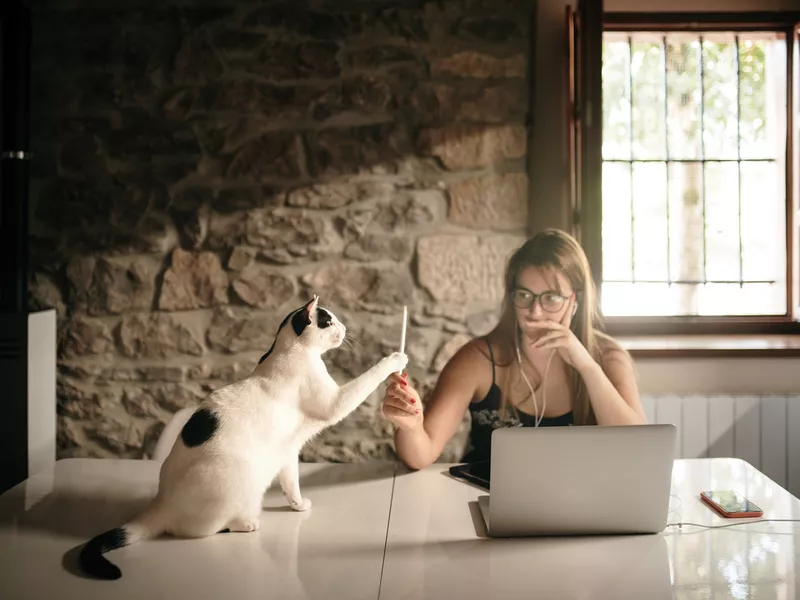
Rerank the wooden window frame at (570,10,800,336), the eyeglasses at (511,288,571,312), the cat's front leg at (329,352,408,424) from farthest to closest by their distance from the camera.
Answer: the wooden window frame at (570,10,800,336)
the eyeglasses at (511,288,571,312)
the cat's front leg at (329,352,408,424)

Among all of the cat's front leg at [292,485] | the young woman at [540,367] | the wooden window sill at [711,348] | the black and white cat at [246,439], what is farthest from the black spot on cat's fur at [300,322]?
the wooden window sill at [711,348]

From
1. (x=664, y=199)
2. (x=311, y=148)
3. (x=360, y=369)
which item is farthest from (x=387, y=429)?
(x=664, y=199)

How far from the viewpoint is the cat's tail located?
1.22 metres

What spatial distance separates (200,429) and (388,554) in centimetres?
38

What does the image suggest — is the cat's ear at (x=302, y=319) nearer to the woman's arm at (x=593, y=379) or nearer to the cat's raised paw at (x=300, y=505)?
the cat's raised paw at (x=300, y=505)

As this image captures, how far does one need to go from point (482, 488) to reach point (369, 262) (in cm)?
131

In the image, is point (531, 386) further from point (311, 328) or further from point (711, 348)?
point (711, 348)

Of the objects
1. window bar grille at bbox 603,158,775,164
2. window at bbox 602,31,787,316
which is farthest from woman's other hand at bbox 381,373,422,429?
window bar grille at bbox 603,158,775,164

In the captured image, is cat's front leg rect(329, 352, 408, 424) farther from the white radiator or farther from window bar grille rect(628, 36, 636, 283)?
window bar grille rect(628, 36, 636, 283)

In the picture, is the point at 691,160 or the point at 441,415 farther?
the point at 691,160

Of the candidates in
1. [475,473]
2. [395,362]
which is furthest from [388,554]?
[475,473]

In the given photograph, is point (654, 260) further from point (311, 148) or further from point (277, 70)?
point (277, 70)

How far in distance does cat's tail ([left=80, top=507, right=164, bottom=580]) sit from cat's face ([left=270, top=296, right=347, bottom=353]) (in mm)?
390

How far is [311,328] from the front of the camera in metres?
1.47
